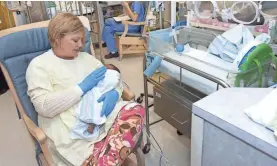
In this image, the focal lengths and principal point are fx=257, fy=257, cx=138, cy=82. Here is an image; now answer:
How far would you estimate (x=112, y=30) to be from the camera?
4105 millimetres

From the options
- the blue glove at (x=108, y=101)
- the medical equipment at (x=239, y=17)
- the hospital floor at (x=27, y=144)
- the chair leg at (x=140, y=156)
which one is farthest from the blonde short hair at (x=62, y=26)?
the medical equipment at (x=239, y=17)

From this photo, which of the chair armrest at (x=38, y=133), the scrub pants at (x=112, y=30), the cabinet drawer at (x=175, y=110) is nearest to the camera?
the chair armrest at (x=38, y=133)

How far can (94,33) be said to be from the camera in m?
4.21

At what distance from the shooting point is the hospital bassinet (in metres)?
1.34

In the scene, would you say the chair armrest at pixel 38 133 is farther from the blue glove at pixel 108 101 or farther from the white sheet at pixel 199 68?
the white sheet at pixel 199 68

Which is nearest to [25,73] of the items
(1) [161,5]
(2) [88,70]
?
(2) [88,70]

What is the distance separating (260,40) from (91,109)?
1.03m

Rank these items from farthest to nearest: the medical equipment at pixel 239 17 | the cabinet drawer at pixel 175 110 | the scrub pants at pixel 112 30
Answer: the scrub pants at pixel 112 30 → the cabinet drawer at pixel 175 110 → the medical equipment at pixel 239 17

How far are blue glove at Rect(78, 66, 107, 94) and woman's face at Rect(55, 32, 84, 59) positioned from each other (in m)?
0.16

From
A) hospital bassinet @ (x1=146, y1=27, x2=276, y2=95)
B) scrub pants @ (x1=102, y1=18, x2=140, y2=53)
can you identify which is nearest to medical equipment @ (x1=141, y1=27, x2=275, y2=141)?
hospital bassinet @ (x1=146, y1=27, x2=276, y2=95)

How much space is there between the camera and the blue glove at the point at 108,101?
1383mm

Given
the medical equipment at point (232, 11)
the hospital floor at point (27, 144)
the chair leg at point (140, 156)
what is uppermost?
the medical equipment at point (232, 11)

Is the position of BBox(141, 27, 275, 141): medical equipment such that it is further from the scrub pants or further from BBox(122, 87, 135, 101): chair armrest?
the scrub pants

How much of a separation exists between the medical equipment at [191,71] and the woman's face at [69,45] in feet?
1.86
